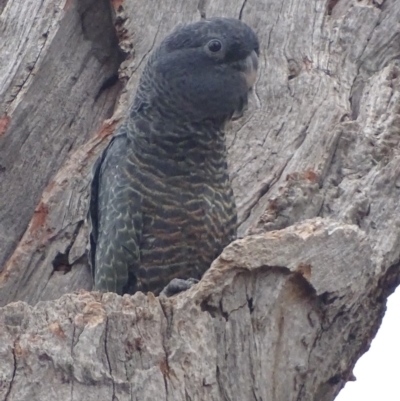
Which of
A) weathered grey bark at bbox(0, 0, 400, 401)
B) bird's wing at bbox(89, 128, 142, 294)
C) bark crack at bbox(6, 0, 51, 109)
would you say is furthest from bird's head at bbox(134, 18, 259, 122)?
bark crack at bbox(6, 0, 51, 109)

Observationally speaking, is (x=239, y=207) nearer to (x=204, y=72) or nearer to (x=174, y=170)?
(x=174, y=170)

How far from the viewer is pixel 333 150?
471 centimetres

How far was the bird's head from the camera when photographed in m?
4.55

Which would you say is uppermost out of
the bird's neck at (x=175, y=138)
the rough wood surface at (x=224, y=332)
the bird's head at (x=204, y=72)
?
the bird's head at (x=204, y=72)

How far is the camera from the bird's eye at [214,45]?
452 centimetres

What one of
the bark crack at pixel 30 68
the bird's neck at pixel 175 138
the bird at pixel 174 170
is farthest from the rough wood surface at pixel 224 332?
the bark crack at pixel 30 68

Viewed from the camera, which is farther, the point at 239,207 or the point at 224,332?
the point at 239,207

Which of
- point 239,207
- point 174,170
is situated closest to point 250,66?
point 174,170

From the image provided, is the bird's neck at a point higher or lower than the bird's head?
lower

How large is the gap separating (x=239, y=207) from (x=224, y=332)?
56.7 inches

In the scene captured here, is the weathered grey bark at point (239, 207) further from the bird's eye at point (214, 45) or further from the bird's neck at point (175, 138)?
the bird's eye at point (214, 45)

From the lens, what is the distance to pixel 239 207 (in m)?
4.86

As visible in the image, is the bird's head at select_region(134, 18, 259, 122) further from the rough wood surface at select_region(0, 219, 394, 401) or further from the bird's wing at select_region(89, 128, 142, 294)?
the rough wood surface at select_region(0, 219, 394, 401)

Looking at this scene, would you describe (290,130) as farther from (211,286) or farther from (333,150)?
(211,286)
